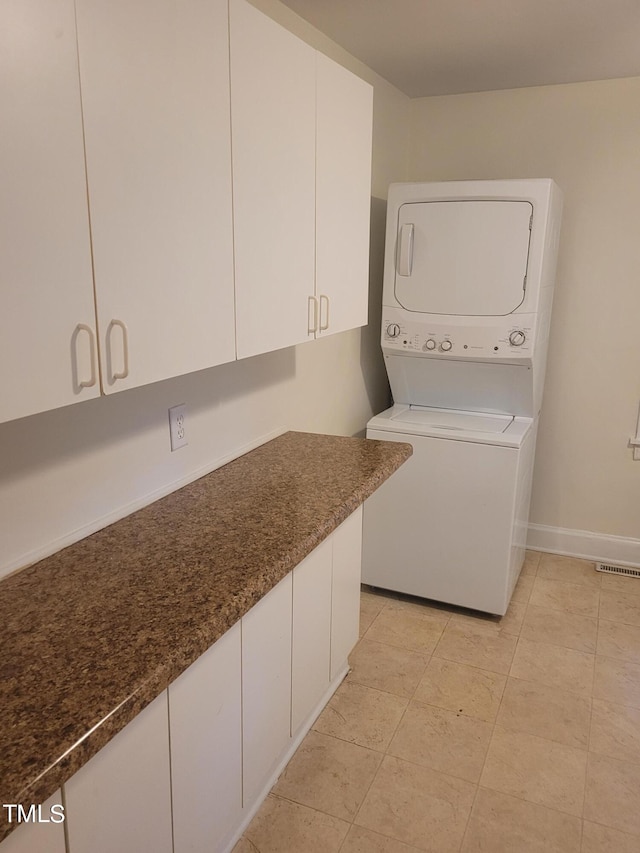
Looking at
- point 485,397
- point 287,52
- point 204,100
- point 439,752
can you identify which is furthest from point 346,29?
point 439,752

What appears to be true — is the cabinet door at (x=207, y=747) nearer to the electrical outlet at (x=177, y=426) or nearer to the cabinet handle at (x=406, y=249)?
the electrical outlet at (x=177, y=426)

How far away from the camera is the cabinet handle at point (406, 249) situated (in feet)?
9.09

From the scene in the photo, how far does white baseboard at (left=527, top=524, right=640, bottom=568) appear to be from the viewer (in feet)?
11.0

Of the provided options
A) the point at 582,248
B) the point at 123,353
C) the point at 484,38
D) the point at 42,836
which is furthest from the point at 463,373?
the point at 42,836

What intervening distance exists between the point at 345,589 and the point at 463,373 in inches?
46.1

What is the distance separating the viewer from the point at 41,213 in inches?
38.6

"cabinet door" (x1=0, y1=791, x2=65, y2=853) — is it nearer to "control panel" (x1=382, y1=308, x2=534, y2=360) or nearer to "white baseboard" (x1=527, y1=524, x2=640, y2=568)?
"control panel" (x1=382, y1=308, x2=534, y2=360)

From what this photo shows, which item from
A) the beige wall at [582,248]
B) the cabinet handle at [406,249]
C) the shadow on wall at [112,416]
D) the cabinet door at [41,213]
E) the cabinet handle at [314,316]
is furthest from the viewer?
the beige wall at [582,248]

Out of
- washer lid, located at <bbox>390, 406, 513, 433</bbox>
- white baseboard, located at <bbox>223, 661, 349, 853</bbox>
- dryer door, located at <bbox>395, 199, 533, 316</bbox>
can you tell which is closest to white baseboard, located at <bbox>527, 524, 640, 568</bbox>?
washer lid, located at <bbox>390, 406, 513, 433</bbox>

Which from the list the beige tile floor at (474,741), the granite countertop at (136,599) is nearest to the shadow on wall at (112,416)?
the granite countertop at (136,599)

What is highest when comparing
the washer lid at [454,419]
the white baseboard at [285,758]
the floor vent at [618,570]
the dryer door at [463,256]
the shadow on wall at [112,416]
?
the dryer door at [463,256]

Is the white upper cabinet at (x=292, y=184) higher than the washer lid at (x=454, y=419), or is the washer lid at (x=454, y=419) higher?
the white upper cabinet at (x=292, y=184)

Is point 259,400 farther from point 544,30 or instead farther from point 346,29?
point 544,30

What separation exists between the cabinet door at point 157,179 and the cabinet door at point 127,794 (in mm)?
620
